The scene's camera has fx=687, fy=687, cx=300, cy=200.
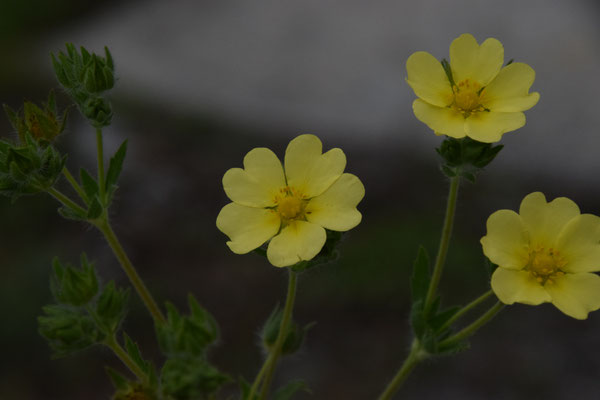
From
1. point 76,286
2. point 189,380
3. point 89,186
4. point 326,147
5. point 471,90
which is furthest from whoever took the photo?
point 326,147

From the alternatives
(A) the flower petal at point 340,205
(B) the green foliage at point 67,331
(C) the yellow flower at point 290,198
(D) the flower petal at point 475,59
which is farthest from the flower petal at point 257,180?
(D) the flower petal at point 475,59

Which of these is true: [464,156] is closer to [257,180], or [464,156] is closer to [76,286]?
[257,180]

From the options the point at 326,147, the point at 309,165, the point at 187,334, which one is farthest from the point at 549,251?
the point at 326,147

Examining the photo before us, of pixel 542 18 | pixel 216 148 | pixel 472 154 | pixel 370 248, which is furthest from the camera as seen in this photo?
pixel 542 18

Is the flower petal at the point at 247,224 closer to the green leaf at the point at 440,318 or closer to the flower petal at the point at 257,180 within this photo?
the flower petal at the point at 257,180

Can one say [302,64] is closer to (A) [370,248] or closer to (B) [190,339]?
(A) [370,248]

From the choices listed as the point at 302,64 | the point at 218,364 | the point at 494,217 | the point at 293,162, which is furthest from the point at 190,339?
the point at 302,64

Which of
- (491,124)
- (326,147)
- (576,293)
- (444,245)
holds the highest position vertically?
(491,124)

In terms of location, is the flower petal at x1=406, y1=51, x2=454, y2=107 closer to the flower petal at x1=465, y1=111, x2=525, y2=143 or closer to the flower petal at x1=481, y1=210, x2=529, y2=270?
the flower petal at x1=465, y1=111, x2=525, y2=143
